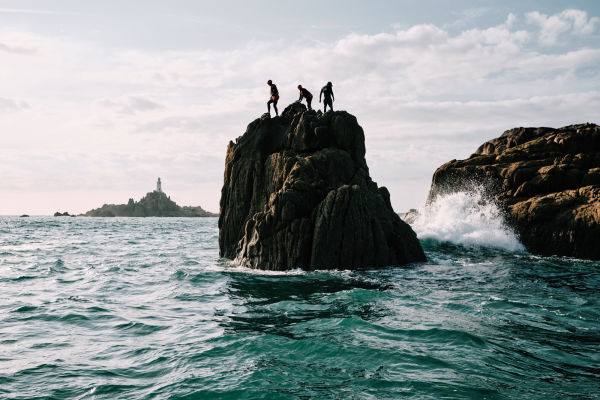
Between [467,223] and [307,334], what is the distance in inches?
983

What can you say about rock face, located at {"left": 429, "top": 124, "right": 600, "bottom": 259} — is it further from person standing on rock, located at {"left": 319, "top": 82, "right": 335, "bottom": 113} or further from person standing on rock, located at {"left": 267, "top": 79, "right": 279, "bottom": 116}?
person standing on rock, located at {"left": 267, "top": 79, "right": 279, "bottom": 116}

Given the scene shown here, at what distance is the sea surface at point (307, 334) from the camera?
7898 mm

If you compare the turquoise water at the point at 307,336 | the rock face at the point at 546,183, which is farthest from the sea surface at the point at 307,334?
the rock face at the point at 546,183

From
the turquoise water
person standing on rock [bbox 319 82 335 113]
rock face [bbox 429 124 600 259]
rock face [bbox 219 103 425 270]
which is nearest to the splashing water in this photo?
rock face [bbox 429 124 600 259]

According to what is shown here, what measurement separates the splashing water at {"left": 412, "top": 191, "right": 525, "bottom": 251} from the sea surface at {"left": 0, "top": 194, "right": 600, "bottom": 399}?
23.4 feet

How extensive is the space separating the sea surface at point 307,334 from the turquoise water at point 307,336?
41 millimetres

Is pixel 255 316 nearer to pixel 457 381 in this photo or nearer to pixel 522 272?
pixel 457 381

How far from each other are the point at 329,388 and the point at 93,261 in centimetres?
2485

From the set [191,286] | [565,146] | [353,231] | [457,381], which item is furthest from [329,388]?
[565,146]

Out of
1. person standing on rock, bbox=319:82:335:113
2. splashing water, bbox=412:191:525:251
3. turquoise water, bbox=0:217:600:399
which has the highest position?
person standing on rock, bbox=319:82:335:113

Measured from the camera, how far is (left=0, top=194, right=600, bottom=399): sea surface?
7898 mm

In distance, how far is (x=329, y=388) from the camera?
7.79 meters

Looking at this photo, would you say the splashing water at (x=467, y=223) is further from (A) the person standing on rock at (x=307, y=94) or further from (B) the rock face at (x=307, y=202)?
(A) the person standing on rock at (x=307, y=94)

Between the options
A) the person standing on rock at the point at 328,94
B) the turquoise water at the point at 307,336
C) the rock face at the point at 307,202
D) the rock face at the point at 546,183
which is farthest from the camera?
the person standing on rock at the point at 328,94
